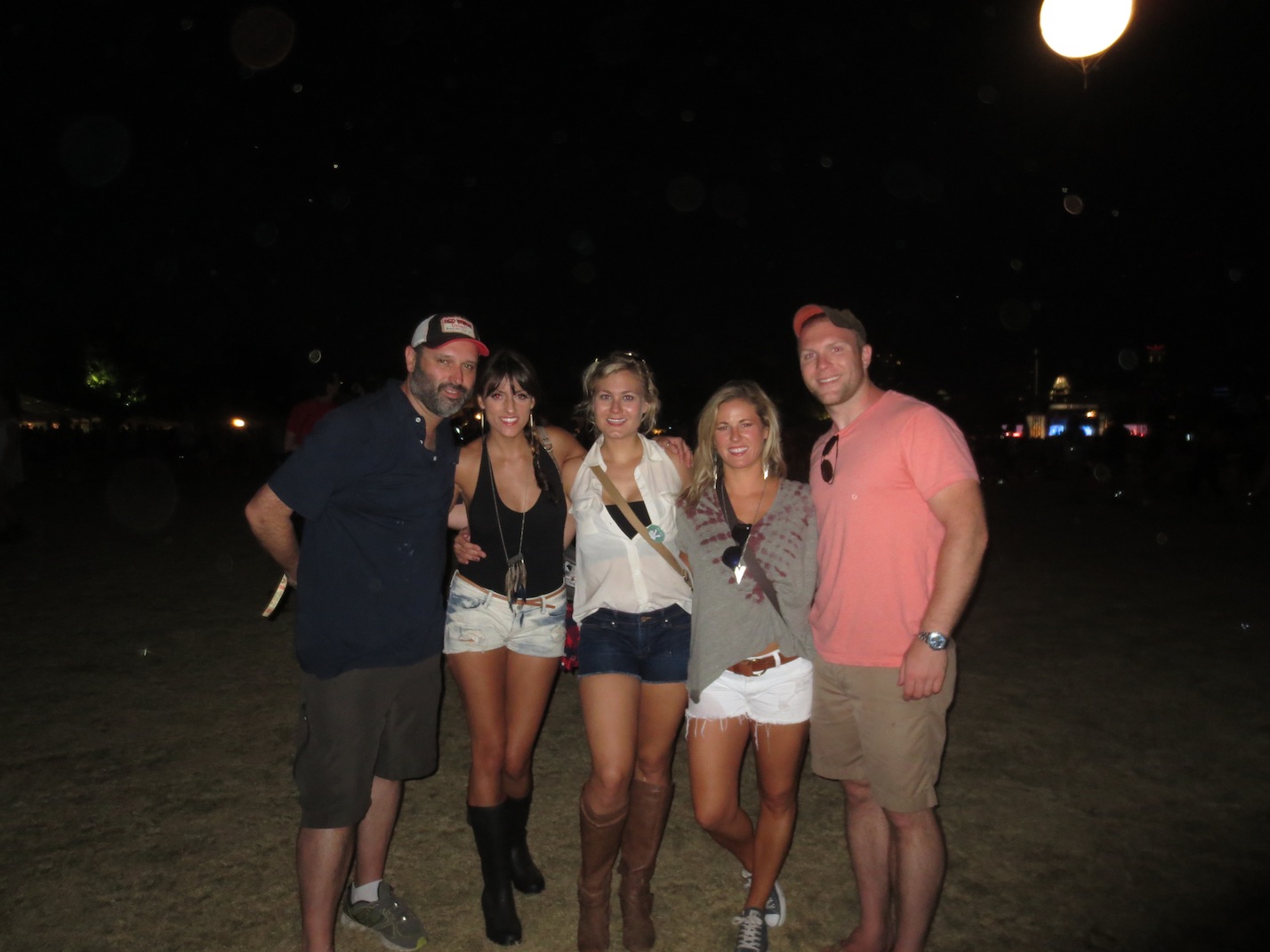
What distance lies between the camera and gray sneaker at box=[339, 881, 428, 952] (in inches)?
123

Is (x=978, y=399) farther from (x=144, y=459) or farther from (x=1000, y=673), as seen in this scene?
(x=1000, y=673)

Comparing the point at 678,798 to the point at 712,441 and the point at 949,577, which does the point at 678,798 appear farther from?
the point at 949,577

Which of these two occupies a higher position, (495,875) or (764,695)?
(764,695)

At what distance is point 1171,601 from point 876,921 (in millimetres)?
7394

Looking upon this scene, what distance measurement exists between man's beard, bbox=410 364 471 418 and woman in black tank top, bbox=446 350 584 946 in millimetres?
468

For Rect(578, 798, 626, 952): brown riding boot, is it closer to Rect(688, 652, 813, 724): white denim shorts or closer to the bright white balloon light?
Rect(688, 652, 813, 724): white denim shorts

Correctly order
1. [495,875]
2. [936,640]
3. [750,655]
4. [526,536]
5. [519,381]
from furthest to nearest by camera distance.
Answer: [519,381] < [526,536] < [495,875] < [750,655] < [936,640]

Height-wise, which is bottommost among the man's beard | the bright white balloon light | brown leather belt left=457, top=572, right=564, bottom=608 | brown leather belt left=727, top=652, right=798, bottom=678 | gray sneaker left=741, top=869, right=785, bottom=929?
gray sneaker left=741, top=869, right=785, bottom=929

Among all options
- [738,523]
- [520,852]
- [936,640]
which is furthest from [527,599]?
[936,640]

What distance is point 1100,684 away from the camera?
6094mm

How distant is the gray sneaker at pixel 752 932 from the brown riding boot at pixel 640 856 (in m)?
0.34

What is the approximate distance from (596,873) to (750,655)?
39.9 inches

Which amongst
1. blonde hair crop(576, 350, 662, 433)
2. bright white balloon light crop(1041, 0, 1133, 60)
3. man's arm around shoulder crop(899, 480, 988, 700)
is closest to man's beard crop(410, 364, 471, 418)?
blonde hair crop(576, 350, 662, 433)

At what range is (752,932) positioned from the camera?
10.2 feet
